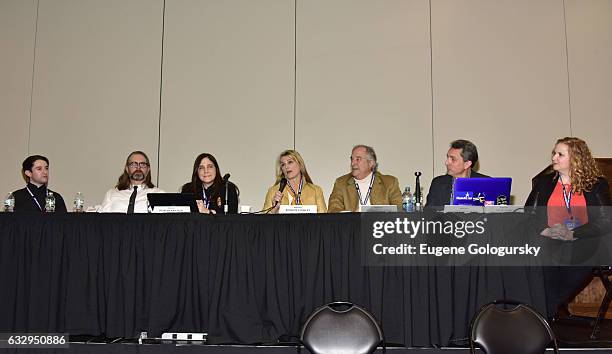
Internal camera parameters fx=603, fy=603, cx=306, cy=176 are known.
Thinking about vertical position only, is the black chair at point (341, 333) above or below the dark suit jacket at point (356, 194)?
below

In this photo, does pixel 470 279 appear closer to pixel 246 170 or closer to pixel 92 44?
pixel 246 170

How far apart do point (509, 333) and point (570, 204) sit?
124cm

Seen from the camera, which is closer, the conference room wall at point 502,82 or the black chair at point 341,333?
the black chair at point 341,333

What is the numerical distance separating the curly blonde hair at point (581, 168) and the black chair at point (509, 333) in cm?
118

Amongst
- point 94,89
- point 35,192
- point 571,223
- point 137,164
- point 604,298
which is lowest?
point 604,298

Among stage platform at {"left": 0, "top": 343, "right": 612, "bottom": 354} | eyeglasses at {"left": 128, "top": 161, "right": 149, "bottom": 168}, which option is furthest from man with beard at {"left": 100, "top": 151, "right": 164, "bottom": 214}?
stage platform at {"left": 0, "top": 343, "right": 612, "bottom": 354}

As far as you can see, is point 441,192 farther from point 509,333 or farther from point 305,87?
point 305,87

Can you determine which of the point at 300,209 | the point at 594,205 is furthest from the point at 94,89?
the point at 594,205

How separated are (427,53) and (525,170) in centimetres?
156

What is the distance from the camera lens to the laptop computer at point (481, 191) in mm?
3695

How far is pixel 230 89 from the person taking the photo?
632 cm

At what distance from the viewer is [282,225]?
3.54 m

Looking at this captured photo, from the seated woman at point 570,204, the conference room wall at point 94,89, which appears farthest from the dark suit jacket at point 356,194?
the conference room wall at point 94,89

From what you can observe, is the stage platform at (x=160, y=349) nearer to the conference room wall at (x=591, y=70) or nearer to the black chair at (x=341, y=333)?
the black chair at (x=341, y=333)
